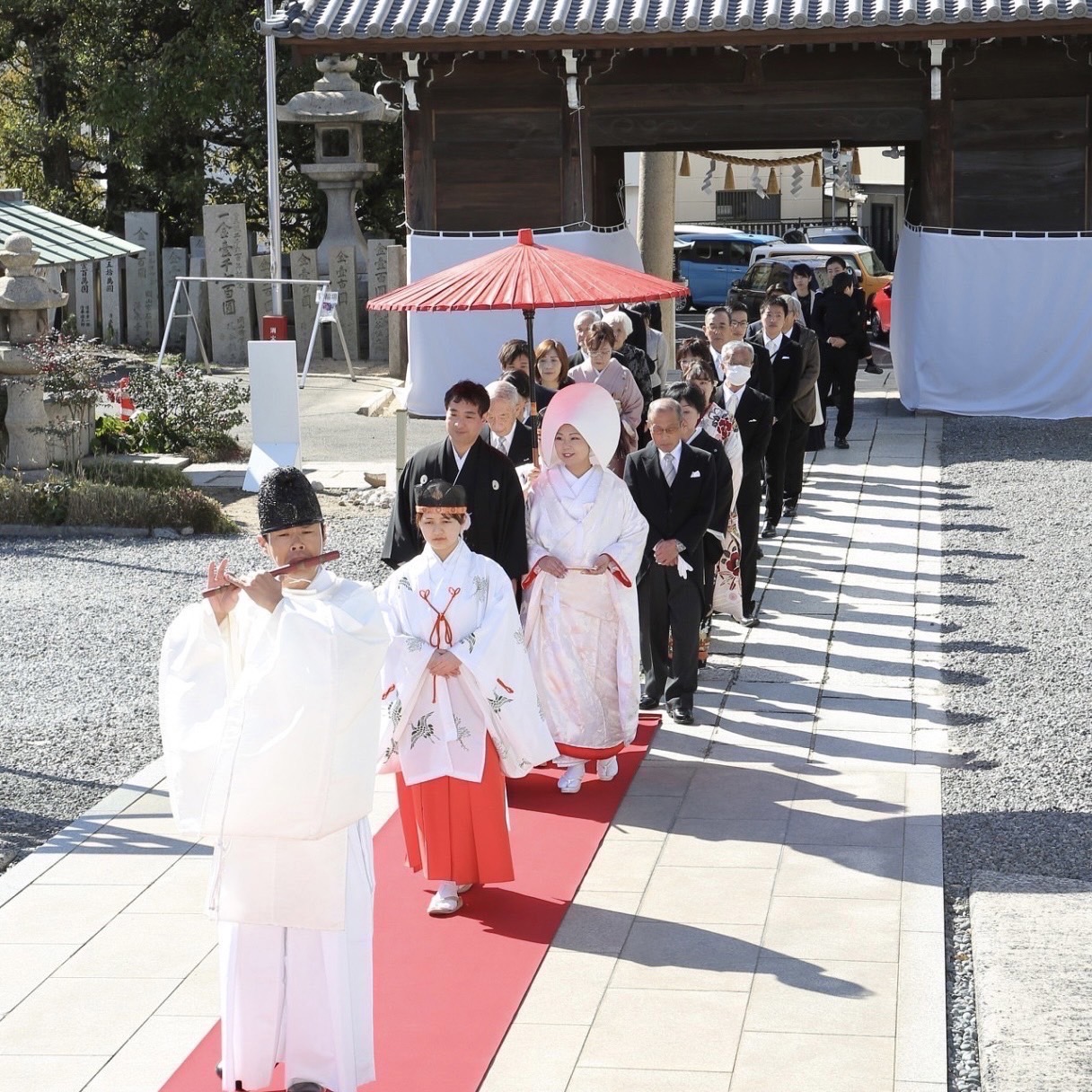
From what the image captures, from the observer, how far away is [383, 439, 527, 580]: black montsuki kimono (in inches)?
257

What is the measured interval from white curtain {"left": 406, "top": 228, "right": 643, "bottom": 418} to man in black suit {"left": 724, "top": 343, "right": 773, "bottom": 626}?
20.5ft

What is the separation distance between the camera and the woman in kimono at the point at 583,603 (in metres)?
6.62

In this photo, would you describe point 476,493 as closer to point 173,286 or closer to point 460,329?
point 460,329

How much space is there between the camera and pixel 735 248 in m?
29.2

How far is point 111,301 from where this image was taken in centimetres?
2225

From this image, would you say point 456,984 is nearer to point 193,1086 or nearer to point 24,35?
point 193,1086

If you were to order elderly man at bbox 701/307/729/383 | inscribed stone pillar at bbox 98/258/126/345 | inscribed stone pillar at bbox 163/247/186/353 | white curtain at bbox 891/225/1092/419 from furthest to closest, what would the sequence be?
inscribed stone pillar at bbox 98/258/126/345
inscribed stone pillar at bbox 163/247/186/353
white curtain at bbox 891/225/1092/419
elderly man at bbox 701/307/729/383

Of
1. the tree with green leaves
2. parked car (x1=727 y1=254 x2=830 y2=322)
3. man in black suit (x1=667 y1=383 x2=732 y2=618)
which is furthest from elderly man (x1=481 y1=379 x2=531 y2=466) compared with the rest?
parked car (x1=727 y1=254 x2=830 y2=322)

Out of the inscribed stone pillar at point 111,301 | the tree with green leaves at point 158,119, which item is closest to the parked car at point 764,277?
the tree with green leaves at point 158,119

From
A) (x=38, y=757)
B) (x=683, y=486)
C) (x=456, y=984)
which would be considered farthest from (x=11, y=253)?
(x=456, y=984)

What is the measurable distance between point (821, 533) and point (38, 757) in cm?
602

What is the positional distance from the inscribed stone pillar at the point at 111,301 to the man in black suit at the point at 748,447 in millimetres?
14259

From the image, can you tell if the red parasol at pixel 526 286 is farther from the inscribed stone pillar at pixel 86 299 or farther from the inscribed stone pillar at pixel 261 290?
the inscribed stone pillar at pixel 86 299

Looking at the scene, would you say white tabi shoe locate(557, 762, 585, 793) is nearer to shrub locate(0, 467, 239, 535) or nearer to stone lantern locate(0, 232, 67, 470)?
shrub locate(0, 467, 239, 535)
